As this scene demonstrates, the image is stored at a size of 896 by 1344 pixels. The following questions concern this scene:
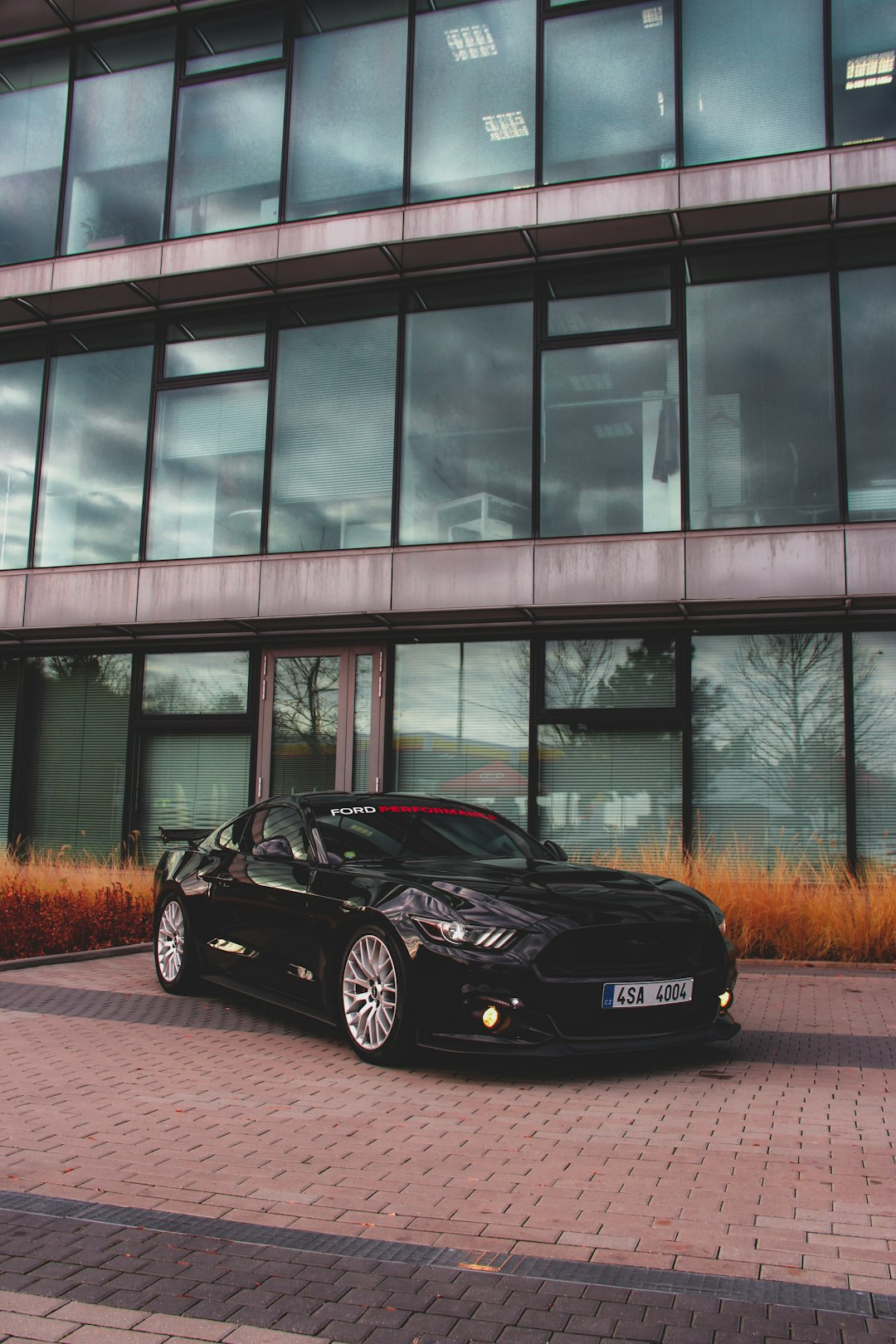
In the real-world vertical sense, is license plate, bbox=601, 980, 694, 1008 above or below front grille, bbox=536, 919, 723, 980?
below

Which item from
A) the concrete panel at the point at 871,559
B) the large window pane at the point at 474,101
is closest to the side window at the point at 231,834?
the concrete panel at the point at 871,559

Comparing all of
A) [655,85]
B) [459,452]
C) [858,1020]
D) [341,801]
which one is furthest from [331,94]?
[858,1020]

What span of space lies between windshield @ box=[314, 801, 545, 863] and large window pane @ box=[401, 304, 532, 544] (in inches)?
296

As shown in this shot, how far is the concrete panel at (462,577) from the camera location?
14.5m

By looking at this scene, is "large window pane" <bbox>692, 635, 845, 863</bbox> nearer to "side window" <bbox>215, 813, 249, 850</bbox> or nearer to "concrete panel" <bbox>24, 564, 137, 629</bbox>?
"side window" <bbox>215, 813, 249, 850</bbox>

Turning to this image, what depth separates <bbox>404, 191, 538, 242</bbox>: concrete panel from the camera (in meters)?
15.2

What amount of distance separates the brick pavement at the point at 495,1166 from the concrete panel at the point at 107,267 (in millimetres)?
12368

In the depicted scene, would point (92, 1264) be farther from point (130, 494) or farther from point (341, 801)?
point (130, 494)

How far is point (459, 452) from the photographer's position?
15367mm

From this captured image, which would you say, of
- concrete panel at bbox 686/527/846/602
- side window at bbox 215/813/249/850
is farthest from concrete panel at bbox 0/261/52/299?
side window at bbox 215/813/249/850

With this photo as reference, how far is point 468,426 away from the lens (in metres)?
15.4

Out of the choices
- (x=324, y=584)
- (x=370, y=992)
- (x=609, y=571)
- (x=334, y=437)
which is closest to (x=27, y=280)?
(x=334, y=437)

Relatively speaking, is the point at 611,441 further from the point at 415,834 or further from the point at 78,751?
the point at 415,834

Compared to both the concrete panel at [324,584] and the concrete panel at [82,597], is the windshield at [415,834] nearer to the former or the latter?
the concrete panel at [324,584]
